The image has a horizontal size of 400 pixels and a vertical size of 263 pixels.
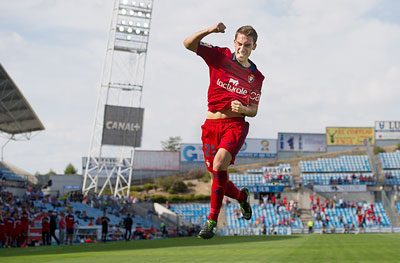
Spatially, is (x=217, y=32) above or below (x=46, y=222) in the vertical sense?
above

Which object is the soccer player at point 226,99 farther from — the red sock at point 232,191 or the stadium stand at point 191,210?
the stadium stand at point 191,210

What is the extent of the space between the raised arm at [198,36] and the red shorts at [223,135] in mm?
1066

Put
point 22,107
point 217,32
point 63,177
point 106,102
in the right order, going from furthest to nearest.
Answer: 1. point 63,177
2. point 106,102
3. point 22,107
4. point 217,32

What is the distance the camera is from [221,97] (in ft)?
23.5

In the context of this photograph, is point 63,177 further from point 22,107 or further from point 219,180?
point 219,180

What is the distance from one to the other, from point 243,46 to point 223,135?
48.7 inches

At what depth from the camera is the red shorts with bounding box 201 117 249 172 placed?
703 cm

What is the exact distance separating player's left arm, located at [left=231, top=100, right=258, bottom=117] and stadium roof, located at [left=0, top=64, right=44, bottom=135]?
33.7 meters

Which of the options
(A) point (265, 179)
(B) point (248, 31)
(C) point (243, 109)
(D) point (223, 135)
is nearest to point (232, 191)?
(D) point (223, 135)

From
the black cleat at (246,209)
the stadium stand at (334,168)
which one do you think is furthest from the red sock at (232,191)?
the stadium stand at (334,168)

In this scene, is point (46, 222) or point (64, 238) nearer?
point (46, 222)

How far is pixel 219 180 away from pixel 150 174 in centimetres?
8138

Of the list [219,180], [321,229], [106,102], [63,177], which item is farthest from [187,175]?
[219,180]

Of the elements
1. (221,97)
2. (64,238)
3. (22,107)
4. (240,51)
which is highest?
(22,107)
